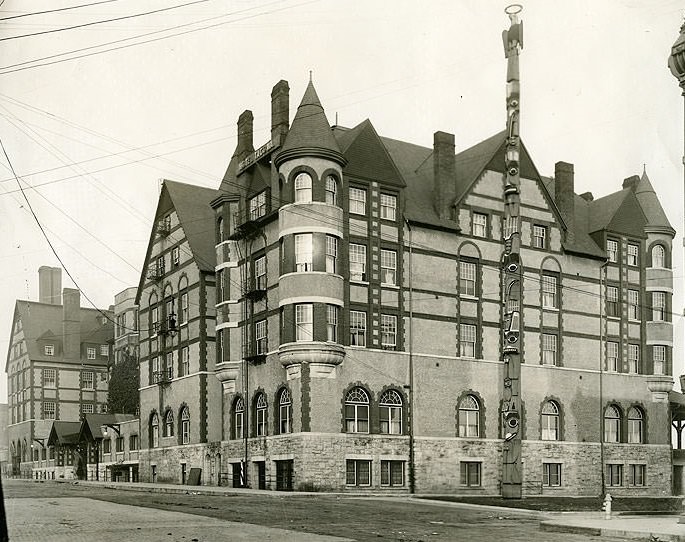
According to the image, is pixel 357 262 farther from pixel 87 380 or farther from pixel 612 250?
pixel 87 380

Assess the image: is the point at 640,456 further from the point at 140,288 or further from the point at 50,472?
the point at 50,472

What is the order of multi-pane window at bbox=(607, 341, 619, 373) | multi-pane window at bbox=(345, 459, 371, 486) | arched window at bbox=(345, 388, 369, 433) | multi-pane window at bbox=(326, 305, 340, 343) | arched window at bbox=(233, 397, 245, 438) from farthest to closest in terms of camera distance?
1. multi-pane window at bbox=(607, 341, 619, 373)
2. arched window at bbox=(233, 397, 245, 438)
3. arched window at bbox=(345, 388, 369, 433)
4. multi-pane window at bbox=(345, 459, 371, 486)
5. multi-pane window at bbox=(326, 305, 340, 343)

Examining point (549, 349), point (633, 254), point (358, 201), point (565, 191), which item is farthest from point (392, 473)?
point (633, 254)

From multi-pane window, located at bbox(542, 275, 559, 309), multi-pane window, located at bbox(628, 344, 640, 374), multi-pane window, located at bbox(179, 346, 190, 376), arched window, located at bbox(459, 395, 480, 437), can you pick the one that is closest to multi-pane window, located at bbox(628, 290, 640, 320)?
multi-pane window, located at bbox(628, 344, 640, 374)

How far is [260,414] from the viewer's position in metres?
47.6

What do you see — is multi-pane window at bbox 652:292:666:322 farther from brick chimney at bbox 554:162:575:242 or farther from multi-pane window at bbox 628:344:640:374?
brick chimney at bbox 554:162:575:242

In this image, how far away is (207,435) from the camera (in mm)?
53000

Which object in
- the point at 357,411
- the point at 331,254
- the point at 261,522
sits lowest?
the point at 261,522

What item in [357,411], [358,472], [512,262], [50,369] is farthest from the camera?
[50,369]

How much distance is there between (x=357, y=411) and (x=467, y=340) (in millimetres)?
8053

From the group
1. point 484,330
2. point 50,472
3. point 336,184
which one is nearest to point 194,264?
point 336,184

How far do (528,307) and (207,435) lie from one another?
67.9 ft

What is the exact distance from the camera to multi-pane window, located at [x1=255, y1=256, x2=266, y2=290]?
158ft

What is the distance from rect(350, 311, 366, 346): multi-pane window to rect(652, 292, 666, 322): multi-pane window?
21.6 metres
